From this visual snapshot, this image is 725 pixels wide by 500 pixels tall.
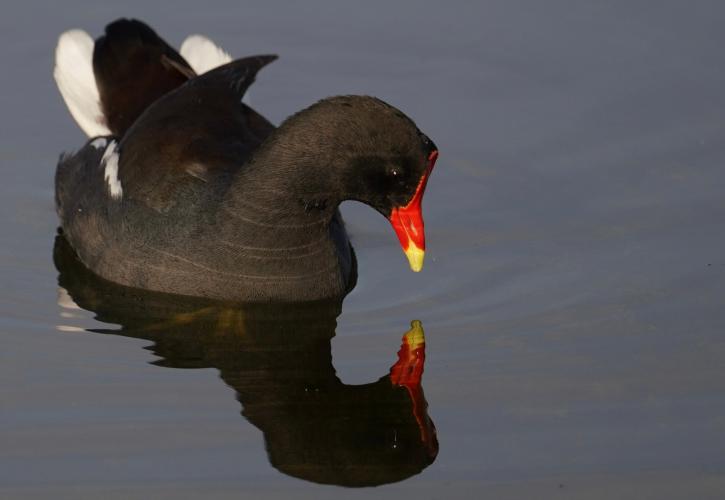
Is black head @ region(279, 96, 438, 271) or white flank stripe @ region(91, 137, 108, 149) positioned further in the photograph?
white flank stripe @ region(91, 137, 108, 149)

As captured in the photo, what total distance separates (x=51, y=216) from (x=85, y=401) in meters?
2.45

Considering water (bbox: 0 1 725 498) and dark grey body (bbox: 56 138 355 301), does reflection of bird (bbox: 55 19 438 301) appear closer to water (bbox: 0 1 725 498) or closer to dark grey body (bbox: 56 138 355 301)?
dark grey body (bbox: 56 138 355 301)

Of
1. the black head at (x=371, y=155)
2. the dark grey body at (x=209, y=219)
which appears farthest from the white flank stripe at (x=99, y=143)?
the black head at (x=371, y=155)

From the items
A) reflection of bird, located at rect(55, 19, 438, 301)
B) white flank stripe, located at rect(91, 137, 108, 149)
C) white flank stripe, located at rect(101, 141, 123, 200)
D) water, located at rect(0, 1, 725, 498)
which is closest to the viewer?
water, located at rect(0, 1, 725, 498)

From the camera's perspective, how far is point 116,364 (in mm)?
7172

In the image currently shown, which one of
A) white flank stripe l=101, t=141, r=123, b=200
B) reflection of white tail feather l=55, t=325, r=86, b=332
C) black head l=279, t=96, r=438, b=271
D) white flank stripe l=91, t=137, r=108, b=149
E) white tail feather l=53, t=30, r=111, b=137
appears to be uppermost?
white tail feather l=53, t=30, r=111, b=137

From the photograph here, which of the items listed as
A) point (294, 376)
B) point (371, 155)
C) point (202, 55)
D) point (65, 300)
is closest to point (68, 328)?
point (65, 300)

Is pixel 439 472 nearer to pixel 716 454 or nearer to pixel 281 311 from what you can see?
pixel 716 454

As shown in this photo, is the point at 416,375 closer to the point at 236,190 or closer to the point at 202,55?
the point at 236,190

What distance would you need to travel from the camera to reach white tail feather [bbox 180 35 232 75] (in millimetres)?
9586

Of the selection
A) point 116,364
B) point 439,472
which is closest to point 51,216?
point 116,364

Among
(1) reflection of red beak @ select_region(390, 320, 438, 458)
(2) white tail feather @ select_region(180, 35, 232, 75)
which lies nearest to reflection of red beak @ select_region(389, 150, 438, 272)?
(1) reflection of red beak @ select_region(390, 320, 438, 458)

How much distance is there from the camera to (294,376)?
23.4 feet

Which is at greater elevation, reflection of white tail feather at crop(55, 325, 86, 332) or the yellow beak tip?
the yellow beak tip
